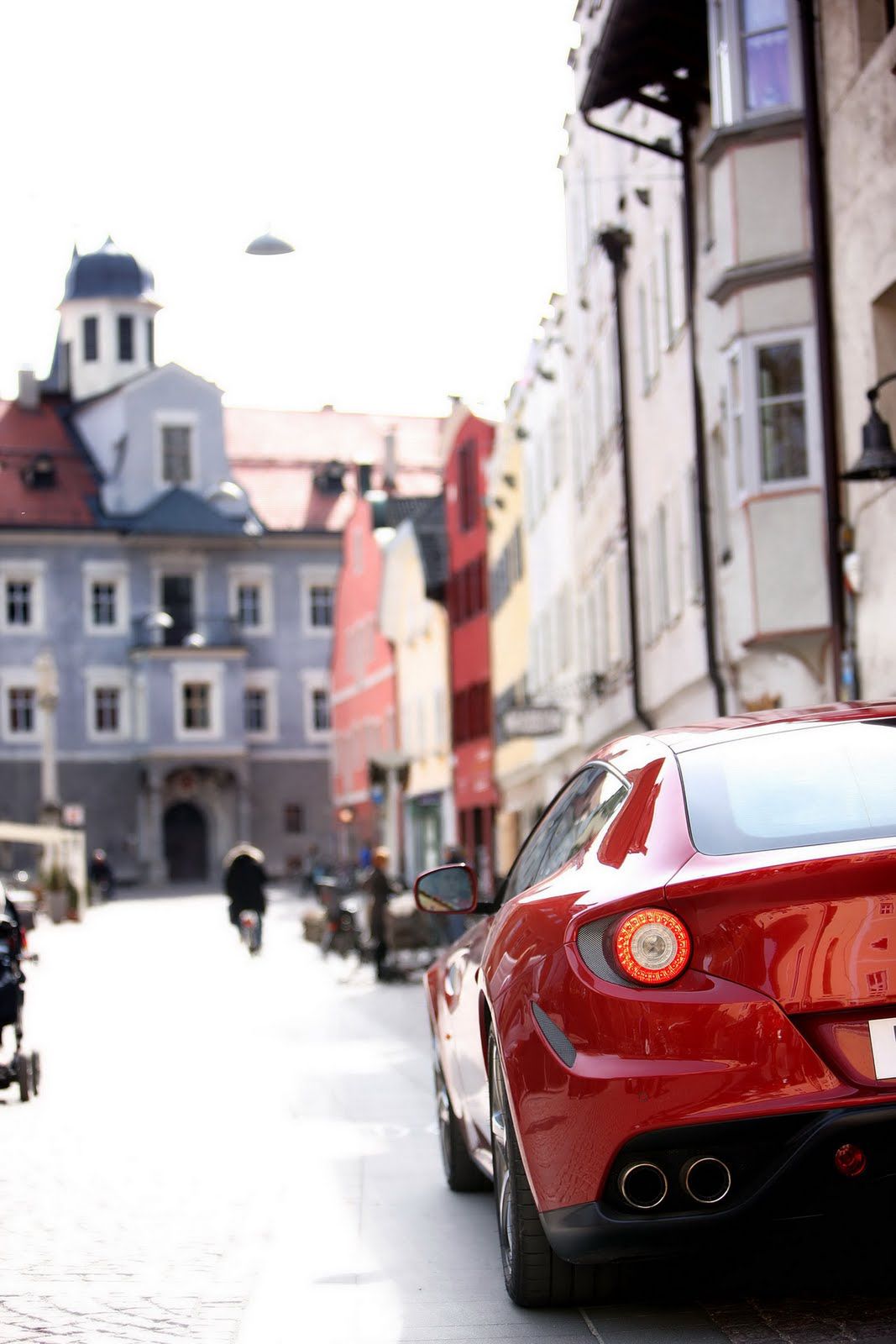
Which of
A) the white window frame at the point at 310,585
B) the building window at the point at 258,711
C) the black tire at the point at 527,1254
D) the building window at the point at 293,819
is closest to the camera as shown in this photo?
the black tire at the point at 527,1254

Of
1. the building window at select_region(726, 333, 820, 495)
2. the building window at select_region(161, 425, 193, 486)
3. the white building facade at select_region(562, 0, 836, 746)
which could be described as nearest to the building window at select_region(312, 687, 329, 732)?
the building window at select_region(161, 425, 193, 486)

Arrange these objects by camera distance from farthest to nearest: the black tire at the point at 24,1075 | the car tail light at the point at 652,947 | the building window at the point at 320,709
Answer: the building window at the point at 320,709
the black tire at the point at 24,1075
the car tail light at the point at 652,947

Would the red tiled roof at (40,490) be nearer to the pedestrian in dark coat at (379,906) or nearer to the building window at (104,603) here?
the building window at (104,603)

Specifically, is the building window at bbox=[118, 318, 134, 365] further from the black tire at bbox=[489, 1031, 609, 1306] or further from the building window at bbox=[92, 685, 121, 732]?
the black tire at bbox=[489, 1031, 609, 1306]

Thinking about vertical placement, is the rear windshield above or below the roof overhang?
below

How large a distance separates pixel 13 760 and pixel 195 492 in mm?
11938

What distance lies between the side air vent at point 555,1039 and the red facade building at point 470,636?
44.8m

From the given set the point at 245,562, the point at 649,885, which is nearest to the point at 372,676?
the point at 245,562

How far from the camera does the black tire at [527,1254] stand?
19.9 feet

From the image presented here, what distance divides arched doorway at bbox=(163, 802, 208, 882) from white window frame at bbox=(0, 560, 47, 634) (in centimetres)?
835

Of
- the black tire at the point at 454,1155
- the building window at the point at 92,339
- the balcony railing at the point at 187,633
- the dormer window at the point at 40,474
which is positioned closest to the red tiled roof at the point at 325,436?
the building window at the point at 92,339

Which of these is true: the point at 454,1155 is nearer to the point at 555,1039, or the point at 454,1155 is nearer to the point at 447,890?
the point at 447,890

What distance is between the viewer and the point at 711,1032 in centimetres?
533

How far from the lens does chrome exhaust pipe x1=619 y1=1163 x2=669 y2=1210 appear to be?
17.9ft
